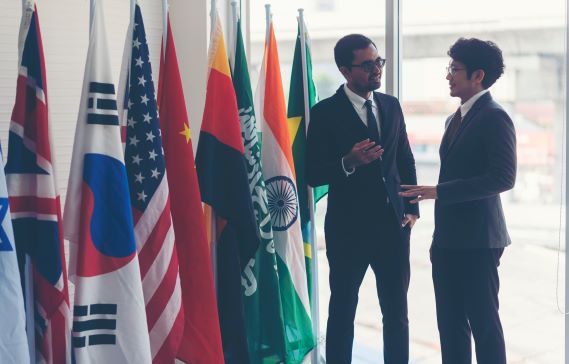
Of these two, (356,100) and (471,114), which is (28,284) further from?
(471,114)

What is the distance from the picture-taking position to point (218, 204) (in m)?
2.82

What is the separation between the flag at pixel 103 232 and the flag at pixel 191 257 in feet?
1.20

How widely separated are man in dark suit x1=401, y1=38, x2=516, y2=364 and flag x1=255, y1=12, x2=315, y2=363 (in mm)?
599

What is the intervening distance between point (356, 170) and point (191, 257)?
2.61 feet

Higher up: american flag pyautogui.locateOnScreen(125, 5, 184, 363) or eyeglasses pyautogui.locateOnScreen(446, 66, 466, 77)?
eyeglasses pyautogui.locateOnScreen(446, 66, 466, 77)

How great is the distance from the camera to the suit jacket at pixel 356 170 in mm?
2980

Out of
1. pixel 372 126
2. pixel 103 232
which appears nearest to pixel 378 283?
pixel 372 126

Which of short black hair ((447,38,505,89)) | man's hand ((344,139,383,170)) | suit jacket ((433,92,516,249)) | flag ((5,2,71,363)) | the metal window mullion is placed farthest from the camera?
the metal window mullion

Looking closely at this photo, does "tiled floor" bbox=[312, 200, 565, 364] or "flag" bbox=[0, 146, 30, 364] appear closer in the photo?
"flag" bbox=[0, 146, 30, 364]

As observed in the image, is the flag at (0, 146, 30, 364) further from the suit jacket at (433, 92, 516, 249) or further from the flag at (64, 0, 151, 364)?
the suit jacket at (433, 92, 516, 249)

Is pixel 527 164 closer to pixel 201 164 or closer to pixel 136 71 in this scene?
pixel 201 164

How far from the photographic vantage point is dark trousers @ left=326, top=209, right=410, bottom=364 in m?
2.99

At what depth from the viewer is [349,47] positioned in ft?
9.95

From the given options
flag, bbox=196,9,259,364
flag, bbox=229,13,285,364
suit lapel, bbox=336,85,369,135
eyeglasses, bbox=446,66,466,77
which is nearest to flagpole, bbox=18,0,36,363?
flag, bbox=196,9,259,364
